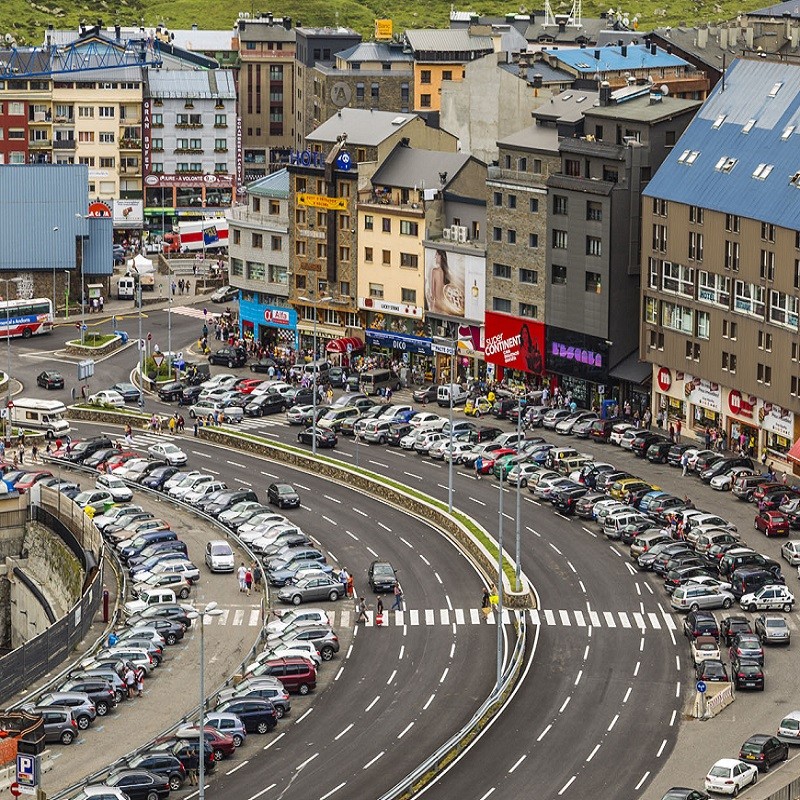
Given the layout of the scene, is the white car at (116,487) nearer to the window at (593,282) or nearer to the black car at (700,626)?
the window at (593,282)

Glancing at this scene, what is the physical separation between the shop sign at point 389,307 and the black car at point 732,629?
6653 centimetres

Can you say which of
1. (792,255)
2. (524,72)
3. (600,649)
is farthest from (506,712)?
(524,72)

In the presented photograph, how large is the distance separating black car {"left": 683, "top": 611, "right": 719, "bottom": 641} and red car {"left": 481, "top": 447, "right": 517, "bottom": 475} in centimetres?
3416

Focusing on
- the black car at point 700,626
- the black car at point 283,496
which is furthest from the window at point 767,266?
the black car at point 700,626

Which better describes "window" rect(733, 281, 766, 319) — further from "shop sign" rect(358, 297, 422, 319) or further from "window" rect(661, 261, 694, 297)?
"shop sign" rect(358, 297, 422, 319)

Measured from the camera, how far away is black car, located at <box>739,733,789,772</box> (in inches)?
3915

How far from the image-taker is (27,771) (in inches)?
3841

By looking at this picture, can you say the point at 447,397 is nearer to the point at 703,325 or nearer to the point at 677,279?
the point at 677,279

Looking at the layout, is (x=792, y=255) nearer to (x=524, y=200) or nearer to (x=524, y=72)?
(x=524, y=200)

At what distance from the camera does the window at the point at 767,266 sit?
14925 cm

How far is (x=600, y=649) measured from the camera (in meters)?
118

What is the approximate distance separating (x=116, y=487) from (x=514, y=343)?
3751cm

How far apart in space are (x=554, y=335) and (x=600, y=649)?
5416 cm

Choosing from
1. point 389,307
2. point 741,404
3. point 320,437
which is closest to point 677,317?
point 741,404
